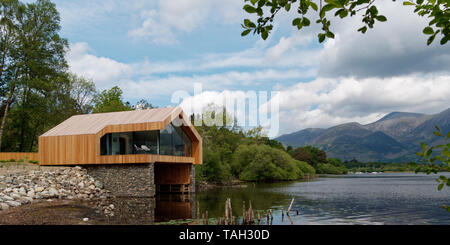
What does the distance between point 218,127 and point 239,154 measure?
5.63 meters

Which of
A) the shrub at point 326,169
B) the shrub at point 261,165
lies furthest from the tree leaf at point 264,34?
the shrub at point 326,169

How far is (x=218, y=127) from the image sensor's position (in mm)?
51656

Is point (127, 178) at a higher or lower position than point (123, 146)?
lower

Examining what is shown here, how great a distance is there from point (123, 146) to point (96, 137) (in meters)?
1.63

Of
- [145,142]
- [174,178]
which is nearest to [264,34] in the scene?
[145,142]

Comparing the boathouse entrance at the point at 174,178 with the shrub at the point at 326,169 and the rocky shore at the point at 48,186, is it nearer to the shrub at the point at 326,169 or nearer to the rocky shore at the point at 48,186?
the rocky shore at the point at 48,186

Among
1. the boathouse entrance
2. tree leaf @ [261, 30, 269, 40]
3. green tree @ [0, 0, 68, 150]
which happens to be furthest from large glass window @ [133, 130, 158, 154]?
tree leaf @ [261, 30, 269, 40]

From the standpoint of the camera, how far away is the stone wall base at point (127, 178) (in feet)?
65.2

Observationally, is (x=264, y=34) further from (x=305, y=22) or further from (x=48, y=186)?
(x=48, y=186)

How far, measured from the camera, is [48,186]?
17703mm
